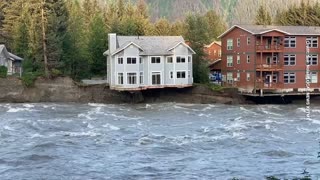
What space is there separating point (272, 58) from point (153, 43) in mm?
12924

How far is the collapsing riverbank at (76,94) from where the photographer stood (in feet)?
202

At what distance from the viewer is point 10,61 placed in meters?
74.9

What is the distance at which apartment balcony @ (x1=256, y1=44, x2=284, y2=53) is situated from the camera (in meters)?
63.1

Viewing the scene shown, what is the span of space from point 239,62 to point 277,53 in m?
4.26

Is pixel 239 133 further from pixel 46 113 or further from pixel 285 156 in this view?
pixel 46 113

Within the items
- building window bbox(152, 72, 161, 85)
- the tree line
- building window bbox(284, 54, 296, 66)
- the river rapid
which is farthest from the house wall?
building window bbox(284, 54, 296, 66)

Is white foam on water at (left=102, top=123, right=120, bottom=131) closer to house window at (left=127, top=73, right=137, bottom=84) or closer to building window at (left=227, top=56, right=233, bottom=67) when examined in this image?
house window at (left=127, top=73, right=137, bottom=84)

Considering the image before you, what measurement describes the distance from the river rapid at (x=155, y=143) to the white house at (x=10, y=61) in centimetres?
1777

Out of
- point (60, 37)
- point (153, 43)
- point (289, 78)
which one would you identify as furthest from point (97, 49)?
point (289, 78)

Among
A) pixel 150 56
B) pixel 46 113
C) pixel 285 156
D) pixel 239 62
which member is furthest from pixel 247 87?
pixel 285 156

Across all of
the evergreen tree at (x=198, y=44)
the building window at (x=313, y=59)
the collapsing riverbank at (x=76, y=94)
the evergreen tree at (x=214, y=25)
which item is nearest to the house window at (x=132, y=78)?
the collapsing riverbank at (x=76, y=94)

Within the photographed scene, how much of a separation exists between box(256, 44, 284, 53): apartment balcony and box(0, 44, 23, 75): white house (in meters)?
28.1

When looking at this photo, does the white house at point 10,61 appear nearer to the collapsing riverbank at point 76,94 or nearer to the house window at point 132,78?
the collapsing riverbank at point 76,94

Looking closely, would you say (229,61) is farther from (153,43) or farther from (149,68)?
(149,68)
